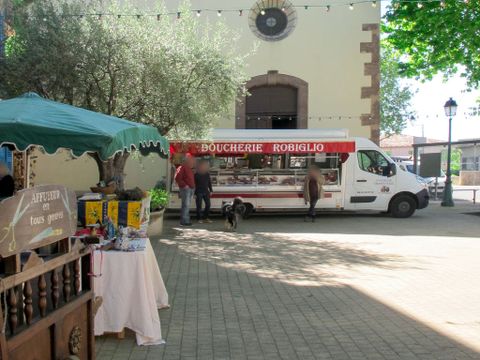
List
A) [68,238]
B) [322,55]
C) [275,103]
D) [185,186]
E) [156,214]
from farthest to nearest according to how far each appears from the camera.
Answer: [275,103] → [322,55] → [185,186] → [156,214] → [68,238]

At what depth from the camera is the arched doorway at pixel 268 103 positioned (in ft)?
61.4

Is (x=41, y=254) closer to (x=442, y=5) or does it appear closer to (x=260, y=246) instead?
(x=260, y=246)

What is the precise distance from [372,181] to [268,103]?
551cm

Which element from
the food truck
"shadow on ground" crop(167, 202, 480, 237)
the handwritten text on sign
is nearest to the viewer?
"shadow on ground" crop(167, 202, 480, 237)

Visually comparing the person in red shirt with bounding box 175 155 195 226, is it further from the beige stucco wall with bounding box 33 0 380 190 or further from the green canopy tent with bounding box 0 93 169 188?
the green canopy tent with bounding box 0 93 169 188

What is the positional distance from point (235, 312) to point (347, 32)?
14.6 meters

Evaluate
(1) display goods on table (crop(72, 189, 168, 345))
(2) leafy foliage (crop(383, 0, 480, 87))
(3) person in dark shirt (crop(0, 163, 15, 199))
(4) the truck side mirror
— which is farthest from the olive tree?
(2) leafy foliage (crop(383, 0, 480, 87))

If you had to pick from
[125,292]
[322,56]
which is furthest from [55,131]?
[322,56]

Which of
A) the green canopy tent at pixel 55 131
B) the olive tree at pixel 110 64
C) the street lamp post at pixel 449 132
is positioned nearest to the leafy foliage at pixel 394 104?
the street lamp post at pixel 449 132

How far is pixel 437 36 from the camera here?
16266 mm

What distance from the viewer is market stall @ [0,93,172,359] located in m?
2.53

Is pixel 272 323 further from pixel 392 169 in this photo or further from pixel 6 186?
pixel 392 169

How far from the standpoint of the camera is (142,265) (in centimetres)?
485

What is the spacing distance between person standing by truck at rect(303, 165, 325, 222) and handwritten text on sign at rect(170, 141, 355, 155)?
0.62 metres
